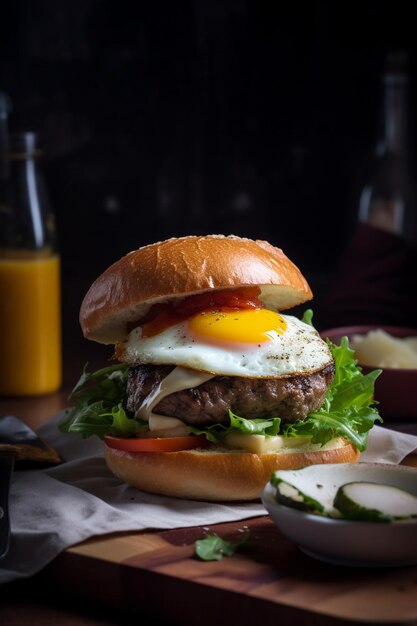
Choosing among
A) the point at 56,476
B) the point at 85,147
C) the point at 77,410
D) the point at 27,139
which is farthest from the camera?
the point at 85,147

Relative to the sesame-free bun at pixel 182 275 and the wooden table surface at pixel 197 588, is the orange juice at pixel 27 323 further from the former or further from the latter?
the wooden table surface at pixel 197 588

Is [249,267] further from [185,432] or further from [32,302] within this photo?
[32,302]

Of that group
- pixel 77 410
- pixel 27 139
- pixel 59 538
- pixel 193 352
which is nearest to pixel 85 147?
pixel 27 139

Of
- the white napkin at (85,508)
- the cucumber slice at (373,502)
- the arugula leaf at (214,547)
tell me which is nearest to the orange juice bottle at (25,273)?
the white napkin at (85,508)

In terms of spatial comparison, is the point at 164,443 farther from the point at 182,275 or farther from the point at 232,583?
the point at 232,583

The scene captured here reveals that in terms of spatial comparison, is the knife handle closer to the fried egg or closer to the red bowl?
the fried egg

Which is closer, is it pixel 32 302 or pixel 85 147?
pixel 32 302

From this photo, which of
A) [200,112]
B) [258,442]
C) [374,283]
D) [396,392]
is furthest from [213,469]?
[200,112]
